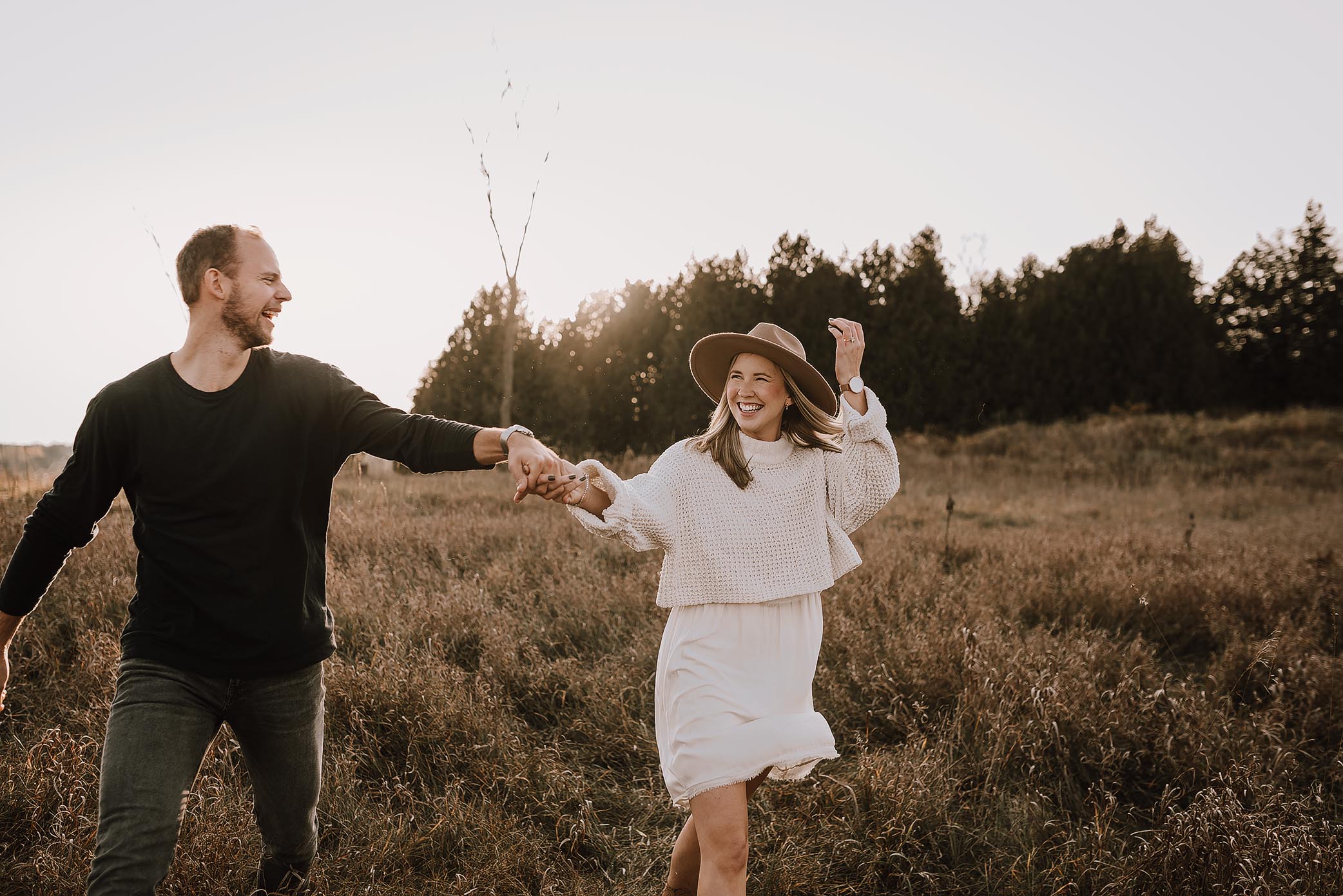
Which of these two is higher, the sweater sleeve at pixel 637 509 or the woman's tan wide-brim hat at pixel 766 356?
the woman's tan wide-brim hat at pixel 766 356

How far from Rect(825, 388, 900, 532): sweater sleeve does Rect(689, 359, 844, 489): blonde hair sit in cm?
Answer: 6

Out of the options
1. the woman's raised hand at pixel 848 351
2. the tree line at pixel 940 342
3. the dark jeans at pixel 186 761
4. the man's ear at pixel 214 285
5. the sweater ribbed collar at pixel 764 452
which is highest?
the tree line at pixel 940 342

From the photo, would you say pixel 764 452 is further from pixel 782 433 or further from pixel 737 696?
pixel 737 696

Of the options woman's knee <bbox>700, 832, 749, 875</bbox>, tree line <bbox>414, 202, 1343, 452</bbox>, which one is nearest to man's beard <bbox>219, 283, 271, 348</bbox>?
woman's knee <bbox>700, 832, 749, 875</bbox>

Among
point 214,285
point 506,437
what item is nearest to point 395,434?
point 506,437

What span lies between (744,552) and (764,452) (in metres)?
0.39

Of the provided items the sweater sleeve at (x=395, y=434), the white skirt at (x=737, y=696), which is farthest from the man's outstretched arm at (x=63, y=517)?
the white skirt at (x=737, y=696)

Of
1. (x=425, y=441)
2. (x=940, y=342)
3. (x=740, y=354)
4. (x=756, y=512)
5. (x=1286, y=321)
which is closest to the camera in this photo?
(x=425, y=441)

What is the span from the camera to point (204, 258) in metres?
2.57

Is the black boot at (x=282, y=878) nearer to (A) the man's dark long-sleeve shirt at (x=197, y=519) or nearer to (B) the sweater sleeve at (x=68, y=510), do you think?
(A) the man's dark long-sleeve shirt at (x=197, y=519)

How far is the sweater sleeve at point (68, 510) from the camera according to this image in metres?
2.41

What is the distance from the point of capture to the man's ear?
100 inches

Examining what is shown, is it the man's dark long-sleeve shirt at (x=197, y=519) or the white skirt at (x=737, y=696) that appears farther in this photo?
the white skirt at (x=737, y=696)

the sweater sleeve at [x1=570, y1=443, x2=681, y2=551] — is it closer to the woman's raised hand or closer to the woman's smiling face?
the woman's smiling face
